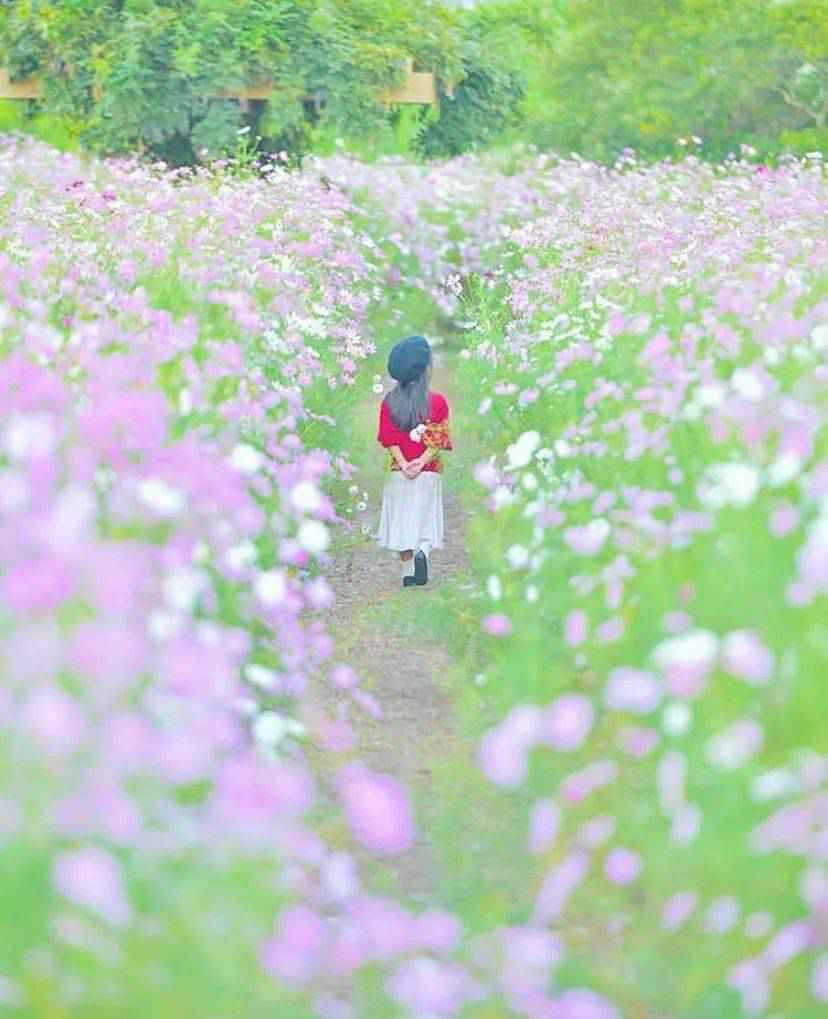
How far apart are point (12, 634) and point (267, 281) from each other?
6.08 meters

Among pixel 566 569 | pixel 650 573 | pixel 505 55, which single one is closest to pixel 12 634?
pixel 650 573

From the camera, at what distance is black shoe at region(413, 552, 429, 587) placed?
26.2 ft

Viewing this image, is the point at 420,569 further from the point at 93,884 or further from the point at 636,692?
the point at 93,884

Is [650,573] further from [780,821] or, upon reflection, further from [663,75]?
[663,75]

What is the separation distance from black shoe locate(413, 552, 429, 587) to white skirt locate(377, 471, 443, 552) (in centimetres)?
5

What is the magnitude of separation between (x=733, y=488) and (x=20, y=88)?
581 inches

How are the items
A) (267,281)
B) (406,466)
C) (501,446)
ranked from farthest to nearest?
(501,446) → (267,281) → (406,466)

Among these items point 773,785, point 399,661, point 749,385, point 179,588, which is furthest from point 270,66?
point 773,785

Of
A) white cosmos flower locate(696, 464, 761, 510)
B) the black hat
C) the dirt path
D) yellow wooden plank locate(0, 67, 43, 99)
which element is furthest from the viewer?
yellow wooden plank locate(0, 67, 43, 99)

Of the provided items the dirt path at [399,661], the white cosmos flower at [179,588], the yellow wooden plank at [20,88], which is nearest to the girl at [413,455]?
the dirt path at [399,661]

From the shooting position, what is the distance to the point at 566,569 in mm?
5398

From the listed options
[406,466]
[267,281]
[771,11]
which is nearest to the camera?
[406,466]

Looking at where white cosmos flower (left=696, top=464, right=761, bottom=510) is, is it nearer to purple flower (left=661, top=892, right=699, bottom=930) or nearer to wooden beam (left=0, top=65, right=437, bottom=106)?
purple flower (left=661, top=892, right=699, bottom=930)

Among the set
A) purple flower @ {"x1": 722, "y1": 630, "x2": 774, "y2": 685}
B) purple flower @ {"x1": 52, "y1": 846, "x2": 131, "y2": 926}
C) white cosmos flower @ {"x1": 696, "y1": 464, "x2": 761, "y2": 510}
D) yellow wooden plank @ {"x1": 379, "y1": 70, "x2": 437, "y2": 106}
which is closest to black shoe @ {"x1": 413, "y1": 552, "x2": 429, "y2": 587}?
white cosmos flower @ {"x1": 696, "y1": 464, "x2": 761, "y2": 510}
